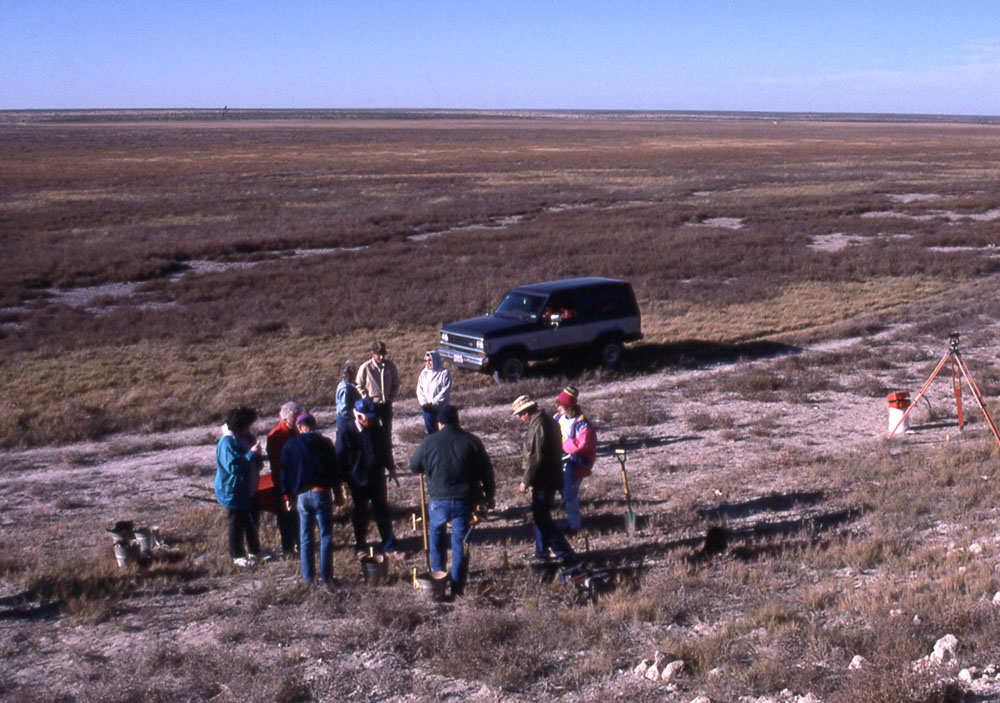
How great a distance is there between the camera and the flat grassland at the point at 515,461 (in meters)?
6.48

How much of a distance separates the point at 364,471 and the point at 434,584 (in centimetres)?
135

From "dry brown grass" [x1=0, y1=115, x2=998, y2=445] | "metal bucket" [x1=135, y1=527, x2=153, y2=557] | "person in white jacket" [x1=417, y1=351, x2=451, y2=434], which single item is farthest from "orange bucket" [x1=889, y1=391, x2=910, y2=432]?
"metal bucket" [x1=135, y1=527, x2=153, y2=557]

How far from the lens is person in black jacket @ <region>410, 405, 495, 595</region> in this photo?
7441 millimetres

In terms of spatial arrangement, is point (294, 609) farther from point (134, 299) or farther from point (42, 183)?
point (42, 183)

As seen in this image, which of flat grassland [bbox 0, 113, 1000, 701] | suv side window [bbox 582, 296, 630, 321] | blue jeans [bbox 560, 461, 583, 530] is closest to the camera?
flat grassland [bbox 0, 113, 1000, 701]

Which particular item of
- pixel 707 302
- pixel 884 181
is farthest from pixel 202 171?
pixel 707 302

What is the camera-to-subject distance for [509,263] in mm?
33938

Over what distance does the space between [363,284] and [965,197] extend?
4091cm

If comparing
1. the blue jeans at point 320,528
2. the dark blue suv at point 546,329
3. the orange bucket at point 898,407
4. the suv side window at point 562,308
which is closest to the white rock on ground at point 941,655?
the blue jeans at point 320,528

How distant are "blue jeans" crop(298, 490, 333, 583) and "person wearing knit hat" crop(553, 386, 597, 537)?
2260mm

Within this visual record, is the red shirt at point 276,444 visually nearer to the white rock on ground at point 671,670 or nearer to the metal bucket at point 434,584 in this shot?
the metal bucket at point 434,584

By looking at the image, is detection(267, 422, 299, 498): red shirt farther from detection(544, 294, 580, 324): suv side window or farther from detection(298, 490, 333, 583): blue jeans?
detection(544, 294, 580, 324): suv side window

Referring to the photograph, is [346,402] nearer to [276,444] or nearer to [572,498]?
[276,444]

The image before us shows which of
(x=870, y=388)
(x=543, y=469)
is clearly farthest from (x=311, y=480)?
(x=870, y=388)
